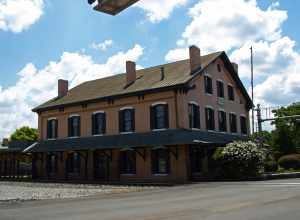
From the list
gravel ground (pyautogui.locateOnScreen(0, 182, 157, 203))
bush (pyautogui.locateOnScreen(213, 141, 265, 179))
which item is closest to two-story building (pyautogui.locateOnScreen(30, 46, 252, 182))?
bush (pyautogui.locateOnScreen(213, 141, 265, 179))

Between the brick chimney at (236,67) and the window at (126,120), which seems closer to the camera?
the window at (126,120)

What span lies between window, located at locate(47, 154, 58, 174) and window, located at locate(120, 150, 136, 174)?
774cm

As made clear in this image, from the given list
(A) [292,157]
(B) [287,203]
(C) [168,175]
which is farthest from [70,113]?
(B) [287,203]

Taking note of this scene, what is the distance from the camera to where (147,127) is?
99.5ft

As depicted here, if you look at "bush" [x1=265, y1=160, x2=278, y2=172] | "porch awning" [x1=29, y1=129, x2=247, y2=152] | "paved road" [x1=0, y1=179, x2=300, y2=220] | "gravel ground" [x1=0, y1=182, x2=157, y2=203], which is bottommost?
"gravel ground" [x1=0, y1=182, x2=157, y2=203]

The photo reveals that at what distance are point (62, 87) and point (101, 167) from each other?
35.3ft

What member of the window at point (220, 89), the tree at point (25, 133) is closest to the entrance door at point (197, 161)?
the window at point (220, 89)

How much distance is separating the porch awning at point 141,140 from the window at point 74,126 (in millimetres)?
559

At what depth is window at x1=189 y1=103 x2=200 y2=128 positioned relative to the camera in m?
29.7

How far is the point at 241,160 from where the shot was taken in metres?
26.7

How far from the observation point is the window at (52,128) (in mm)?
37394

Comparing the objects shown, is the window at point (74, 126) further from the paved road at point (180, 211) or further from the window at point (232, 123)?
the paved road at point (180, 211)

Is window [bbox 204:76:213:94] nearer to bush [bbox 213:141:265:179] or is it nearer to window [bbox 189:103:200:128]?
window [bbox 189:103:200:128]

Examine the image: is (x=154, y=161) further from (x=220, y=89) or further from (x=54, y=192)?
(x=54, y=192)
